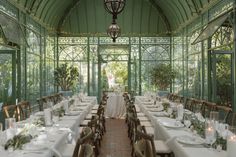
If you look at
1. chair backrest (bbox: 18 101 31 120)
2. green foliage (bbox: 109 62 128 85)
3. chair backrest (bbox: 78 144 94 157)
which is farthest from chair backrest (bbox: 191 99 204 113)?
green foliage (bbox: 109 62 128 85)

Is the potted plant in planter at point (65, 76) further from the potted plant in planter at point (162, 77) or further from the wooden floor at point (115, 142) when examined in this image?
the wooden floor at point (115, 142)

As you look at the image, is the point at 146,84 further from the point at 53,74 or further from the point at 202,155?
the point at 202,155

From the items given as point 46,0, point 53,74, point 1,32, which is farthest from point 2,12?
point 53,74

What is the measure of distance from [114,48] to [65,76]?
252cm

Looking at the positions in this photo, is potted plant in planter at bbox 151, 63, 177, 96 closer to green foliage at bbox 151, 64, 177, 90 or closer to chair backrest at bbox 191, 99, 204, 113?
green foliage at bbox 151, 64, 177, 90

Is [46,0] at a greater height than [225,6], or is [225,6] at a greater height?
[46,0]

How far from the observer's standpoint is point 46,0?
A: 1148cm

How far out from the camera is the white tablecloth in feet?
39.0

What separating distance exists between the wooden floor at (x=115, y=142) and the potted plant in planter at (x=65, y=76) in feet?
11.8

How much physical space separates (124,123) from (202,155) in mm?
7554

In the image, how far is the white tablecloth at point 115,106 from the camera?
11.9 meters

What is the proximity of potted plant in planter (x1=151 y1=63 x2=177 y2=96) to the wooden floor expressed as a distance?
3384 millimetres

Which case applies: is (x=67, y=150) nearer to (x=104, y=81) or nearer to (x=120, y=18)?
(x=104, y=81)

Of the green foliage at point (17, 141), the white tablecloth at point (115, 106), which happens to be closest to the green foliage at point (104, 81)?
the white tablecloth at point (115, 106)
